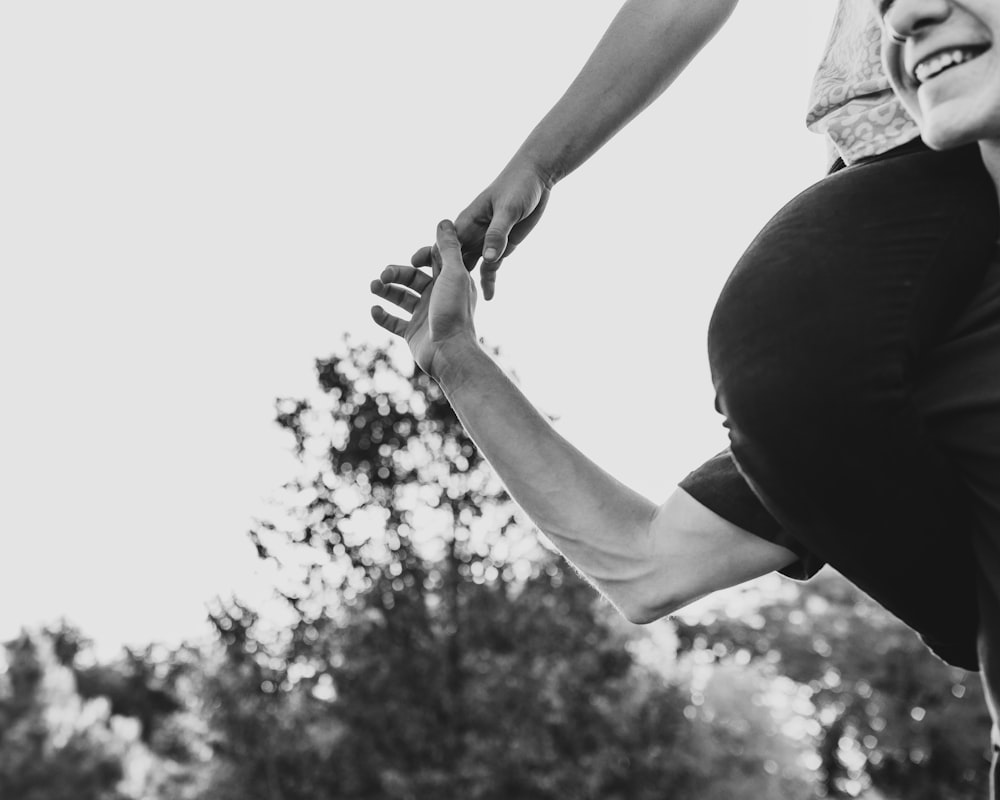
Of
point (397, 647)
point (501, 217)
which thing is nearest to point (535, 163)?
point (501, 217)

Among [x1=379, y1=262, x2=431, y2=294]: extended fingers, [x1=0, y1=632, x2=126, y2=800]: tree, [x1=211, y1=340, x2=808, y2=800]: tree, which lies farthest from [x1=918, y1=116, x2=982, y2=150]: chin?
[x1=0, y1=632, x2=126, y2=800]: tree

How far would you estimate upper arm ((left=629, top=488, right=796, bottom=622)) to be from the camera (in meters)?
1.30

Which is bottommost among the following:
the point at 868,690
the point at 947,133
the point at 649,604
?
the point at 868,690

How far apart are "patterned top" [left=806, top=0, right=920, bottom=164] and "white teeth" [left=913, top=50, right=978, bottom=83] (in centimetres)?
12

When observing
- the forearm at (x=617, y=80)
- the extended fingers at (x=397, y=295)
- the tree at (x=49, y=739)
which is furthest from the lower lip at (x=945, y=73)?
the tree at (x=49, y=739)

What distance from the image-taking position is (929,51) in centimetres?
99

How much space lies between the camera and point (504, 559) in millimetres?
11484

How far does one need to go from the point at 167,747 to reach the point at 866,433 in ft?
109

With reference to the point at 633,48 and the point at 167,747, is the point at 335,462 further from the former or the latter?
the point at 167,747

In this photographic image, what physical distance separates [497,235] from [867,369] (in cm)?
54

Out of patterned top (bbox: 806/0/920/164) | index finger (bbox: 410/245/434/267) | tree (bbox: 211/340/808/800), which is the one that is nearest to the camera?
patterned top (bbox: 806/0/920/164)

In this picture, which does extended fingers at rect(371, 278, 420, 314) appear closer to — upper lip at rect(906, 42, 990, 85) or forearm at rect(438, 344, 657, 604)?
forearm at rect(438, 344, 657, 604)

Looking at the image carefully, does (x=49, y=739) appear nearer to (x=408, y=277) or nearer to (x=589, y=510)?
(x=408, y=277)

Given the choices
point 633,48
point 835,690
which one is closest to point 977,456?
point 633,48
